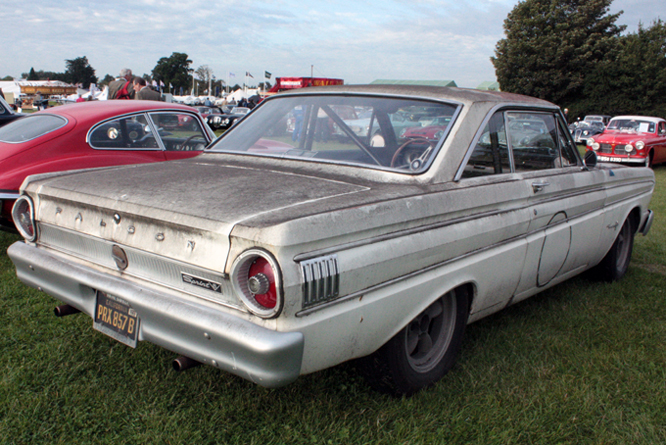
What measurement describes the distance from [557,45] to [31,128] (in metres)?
44.0

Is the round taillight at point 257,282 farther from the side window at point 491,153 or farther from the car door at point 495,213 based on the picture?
the side window at point 491,153

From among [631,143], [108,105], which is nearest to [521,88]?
[631,143]

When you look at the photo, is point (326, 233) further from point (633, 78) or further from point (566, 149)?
point (633, 78)

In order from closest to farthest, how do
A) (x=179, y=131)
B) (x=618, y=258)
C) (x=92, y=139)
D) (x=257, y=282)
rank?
(x=257, y=282) → (x=618, y=258) → (x=92, y=139) → (x=179, y=131)

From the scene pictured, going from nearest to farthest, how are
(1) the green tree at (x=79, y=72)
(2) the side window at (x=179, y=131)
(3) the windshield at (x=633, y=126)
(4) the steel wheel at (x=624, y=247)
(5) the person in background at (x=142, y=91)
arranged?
(4) the steel wheel at (x=624, y=247), (2) the side window at (x=179, y=131), (5) the person in background at (x=142, y=91), (3) the windshield at (x=633, y=126), (1) the green tree at (x=79, y=72)

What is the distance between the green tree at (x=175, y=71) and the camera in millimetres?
112250

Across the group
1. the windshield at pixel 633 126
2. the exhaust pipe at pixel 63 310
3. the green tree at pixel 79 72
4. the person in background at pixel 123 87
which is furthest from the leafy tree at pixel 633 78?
the green tree at pixel 79 72

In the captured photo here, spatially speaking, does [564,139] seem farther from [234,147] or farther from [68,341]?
[68,341]

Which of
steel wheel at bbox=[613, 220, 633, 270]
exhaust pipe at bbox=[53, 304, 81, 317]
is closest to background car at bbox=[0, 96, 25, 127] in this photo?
exhaust pipe at bbox=[53, 304, 81, 317]

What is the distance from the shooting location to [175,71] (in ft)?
373

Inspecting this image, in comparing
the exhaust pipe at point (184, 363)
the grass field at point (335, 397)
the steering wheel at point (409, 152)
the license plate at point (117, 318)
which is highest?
the steering wheel at point (409, 152)

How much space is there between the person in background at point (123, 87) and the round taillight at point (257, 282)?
26.1ft

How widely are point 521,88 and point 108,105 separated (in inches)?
1712

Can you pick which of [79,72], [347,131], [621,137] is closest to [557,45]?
[621,137]
